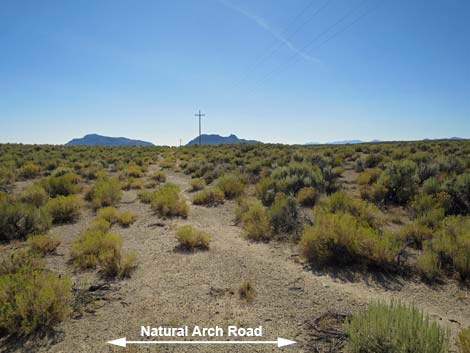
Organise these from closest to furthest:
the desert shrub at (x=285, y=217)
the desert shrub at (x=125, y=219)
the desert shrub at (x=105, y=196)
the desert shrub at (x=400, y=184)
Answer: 1. the desert shrub at (x=285, y=217)
2. the desert shrub at (x=125, y=219)
3. the desert shrub at (x=105, y=196)
4. the desert shrub at (x=400, y=184)

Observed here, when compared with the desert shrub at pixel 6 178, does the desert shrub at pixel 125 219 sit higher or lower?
lower

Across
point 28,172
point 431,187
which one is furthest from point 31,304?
point 28,172

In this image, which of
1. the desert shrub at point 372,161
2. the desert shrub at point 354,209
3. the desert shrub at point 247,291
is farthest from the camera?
the desert shrub at point 372,161

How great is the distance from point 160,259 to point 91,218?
4458 mm

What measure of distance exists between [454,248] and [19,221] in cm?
1041

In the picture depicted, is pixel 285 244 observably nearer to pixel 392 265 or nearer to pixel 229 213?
pixel 392 265

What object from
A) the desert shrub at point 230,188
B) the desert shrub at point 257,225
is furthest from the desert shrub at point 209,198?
the desert shrub at point 257,225

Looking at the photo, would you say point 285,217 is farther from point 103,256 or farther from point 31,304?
point 31,304

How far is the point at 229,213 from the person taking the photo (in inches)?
412

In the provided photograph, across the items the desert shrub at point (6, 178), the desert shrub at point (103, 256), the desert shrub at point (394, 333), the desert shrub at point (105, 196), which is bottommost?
the desert shrub at point (103, 256)

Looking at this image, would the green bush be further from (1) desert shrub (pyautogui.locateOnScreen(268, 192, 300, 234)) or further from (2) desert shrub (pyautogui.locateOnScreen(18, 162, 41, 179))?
(2) desert shrub (pyautogui.locateOnScreen(18, 162, 41, 179))

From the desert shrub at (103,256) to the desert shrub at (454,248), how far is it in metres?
6.23

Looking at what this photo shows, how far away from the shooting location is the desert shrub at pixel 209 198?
→ 457 inches

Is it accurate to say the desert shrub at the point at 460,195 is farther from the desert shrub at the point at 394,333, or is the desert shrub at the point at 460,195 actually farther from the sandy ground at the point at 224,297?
the desert shrub at the point at 394,333
